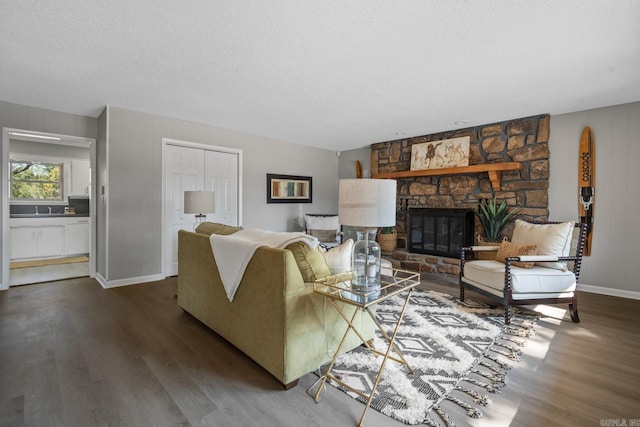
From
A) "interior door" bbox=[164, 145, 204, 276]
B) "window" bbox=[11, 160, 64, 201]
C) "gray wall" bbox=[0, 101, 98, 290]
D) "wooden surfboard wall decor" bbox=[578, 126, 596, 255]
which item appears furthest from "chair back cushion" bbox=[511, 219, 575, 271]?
"window" bbox=[11, 160, 64, 201]

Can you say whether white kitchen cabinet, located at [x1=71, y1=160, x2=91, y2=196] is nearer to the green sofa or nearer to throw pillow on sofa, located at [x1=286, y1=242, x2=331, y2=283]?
the green sofa

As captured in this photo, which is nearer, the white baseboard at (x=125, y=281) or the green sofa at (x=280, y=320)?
the green sofa at (x=280, y=320)

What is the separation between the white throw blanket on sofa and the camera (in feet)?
6.54

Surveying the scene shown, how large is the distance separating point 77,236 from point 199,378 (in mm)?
5862

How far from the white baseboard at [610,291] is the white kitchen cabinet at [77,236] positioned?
854cm

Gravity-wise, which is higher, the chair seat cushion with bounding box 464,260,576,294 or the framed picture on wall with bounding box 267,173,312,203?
the framed picture on wall with bounding box 267,173,312,203

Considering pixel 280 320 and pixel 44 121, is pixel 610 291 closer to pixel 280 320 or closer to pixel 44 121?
pixel 280 320

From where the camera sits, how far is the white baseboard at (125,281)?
3.93 m

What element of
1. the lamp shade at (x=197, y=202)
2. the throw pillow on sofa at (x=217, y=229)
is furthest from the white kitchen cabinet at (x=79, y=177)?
the throw pillow on sofa at (x=217, y=229)

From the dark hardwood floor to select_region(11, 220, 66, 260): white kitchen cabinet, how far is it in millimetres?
3287

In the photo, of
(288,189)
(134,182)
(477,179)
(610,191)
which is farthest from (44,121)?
(610,191)

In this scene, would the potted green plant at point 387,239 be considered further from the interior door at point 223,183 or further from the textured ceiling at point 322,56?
the interior door at point 223,183

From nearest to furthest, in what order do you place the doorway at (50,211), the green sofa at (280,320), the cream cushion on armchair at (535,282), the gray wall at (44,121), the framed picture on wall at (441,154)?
the green sofa at (280,320) < the cream cushion on armchair at (535,282) < the gray wall at (44,121) < the framed picture on wall at (441,154) < the doorway at (50,211)

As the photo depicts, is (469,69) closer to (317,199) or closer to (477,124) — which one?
(477,124)
